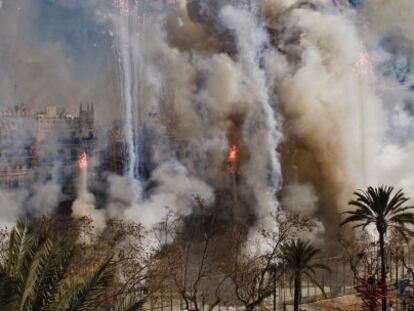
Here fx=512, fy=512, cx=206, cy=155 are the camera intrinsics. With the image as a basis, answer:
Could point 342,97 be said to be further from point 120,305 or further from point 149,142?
point 120,305

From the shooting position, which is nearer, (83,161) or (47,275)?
(47,275)

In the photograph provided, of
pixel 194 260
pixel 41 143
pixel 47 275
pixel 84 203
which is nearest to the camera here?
pixel 47 275

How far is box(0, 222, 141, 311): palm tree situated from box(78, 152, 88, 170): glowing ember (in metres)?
34.8

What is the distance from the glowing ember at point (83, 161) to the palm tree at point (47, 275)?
1371 inches

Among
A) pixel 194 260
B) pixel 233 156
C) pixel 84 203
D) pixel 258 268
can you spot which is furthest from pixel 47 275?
pixel 233 156

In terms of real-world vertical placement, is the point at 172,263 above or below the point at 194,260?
below

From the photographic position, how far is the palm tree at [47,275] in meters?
6.96

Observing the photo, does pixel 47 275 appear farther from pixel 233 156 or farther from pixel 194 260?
pixel 233 156

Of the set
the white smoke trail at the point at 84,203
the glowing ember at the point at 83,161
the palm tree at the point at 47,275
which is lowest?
the palm tree at the point at 47,275

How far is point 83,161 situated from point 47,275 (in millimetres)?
35634

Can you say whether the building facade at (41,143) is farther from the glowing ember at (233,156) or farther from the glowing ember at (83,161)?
the glowing ember at (233,156)


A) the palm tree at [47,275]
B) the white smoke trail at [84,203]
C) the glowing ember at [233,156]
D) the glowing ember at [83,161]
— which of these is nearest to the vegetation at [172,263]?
the palm tree at [47,275]

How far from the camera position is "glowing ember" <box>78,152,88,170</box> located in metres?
41.6

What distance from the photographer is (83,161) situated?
138 ft
